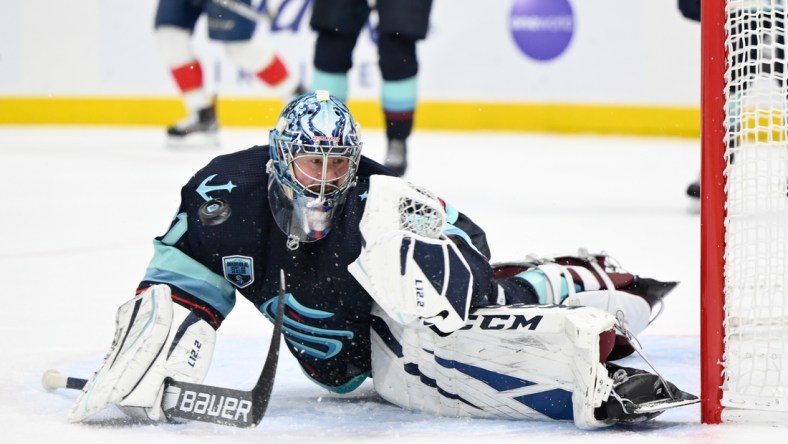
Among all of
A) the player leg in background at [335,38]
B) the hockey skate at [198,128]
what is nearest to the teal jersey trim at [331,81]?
the player leg in background at [335,38]

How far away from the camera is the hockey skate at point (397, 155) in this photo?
4.93 m

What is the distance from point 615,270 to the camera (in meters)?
2.55

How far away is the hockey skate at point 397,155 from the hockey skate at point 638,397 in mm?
2880

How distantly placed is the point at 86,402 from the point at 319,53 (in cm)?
288

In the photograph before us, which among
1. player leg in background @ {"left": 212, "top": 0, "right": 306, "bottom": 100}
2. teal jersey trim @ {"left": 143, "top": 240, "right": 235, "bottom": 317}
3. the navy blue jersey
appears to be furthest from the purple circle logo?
teal jersey trim @ {"left": 143, "top": 240, "right": 235, "bottom": 317}

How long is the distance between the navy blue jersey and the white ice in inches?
5.9

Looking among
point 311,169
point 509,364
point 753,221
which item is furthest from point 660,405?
point 311,169

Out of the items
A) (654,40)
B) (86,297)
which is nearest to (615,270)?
(86,297)

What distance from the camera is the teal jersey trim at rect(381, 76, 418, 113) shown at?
4.88 m

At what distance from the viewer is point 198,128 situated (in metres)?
6.61

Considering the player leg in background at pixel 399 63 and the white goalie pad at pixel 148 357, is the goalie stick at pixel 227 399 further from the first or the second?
the player leg in background at pixel 399 63

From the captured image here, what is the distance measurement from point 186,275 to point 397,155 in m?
2.83

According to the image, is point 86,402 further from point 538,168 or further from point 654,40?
point 654,40

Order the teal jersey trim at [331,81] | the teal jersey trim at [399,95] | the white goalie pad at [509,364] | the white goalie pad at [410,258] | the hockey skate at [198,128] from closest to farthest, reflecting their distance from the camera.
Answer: the white goalie pad at [410,258]
the white goalie pad at [509,364]
the teal jersey trim at [331,81]
the teal jersey trim at [399,95]
the hockey skate at [198,128]
